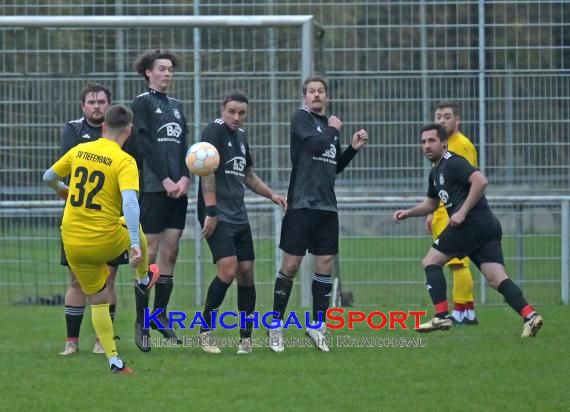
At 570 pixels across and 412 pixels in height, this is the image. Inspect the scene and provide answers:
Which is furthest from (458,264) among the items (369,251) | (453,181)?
(369,251)

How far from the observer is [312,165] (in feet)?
31.4

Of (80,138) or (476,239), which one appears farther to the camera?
(476,239)

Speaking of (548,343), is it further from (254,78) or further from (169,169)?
(254,78)

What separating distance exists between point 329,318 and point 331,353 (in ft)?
9.21

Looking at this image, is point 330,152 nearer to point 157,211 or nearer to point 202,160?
point 202,160

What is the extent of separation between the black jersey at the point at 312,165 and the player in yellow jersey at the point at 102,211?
1.67 m

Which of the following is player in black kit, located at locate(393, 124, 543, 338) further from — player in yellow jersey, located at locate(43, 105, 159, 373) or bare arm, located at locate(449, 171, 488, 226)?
player in yellow jersey, located at locate(43, 105, 159, 373)

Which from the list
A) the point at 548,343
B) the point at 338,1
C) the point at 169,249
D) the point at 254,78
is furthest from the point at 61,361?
the point at 338,1

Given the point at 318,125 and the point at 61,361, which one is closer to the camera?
the point at 61,361

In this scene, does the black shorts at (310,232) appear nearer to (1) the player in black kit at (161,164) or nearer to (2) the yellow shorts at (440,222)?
A: (1) the player in black kit at (161,164)

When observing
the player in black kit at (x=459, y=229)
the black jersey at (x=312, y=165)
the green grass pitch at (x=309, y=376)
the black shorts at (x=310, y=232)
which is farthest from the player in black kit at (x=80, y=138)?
the player in black kit at (x=459, y=229)

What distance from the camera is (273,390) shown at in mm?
7605

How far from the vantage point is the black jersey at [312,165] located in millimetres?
9539

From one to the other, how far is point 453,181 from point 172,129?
2328 mm
